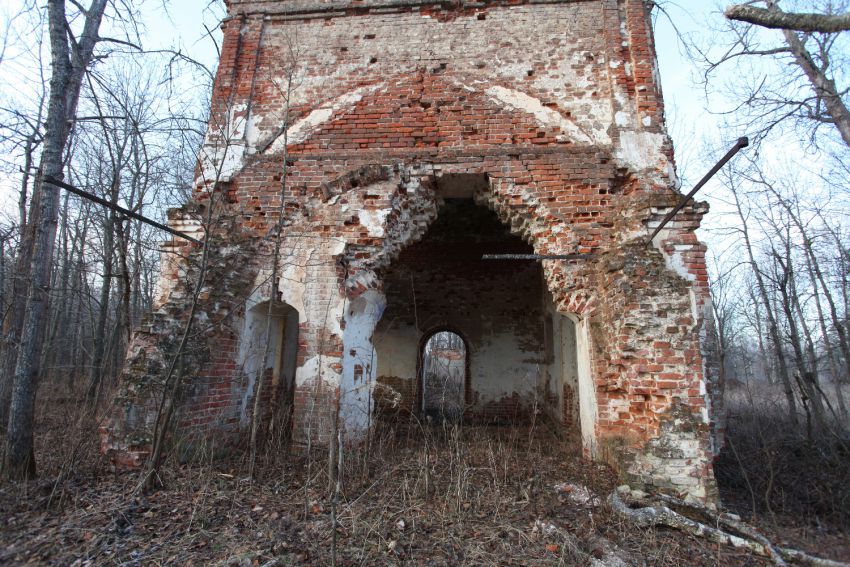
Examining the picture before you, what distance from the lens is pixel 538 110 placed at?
622 cm

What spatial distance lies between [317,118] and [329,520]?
544 cm

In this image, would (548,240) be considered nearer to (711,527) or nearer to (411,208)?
(411,208)

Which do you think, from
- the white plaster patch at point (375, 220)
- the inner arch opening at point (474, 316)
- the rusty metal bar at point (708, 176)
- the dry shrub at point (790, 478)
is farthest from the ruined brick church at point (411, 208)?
the inner arch opening at point (474, 316)

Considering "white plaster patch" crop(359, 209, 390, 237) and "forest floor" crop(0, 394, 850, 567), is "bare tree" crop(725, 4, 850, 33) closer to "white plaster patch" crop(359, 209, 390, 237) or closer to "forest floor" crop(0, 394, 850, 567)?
"forest floor" crop(0, 394, 850, 567)

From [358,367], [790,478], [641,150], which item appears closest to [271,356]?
[358,367]

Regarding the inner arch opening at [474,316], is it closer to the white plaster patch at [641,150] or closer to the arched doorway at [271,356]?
the arched doorway at [271,356]

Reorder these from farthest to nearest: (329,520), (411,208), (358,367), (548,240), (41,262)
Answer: (411,208), (548,240), (358,367), (41,262), (329,520)

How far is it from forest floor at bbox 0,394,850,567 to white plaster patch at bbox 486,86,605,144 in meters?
4.43

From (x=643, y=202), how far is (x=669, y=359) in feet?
6.40

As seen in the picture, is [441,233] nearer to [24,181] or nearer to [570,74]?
[570,74]

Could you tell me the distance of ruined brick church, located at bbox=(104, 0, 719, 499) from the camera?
4723mm

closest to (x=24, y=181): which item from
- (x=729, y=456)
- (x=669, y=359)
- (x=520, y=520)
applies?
(x=520, y=520)

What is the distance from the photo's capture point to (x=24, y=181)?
827 centimetres

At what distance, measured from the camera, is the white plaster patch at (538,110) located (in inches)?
239
